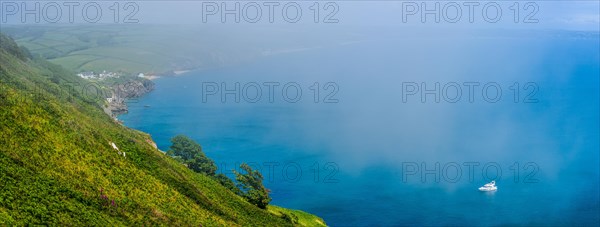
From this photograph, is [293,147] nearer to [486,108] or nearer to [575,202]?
[575,202]

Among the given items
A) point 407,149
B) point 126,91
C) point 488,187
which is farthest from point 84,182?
point 126,91

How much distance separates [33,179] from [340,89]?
165 m

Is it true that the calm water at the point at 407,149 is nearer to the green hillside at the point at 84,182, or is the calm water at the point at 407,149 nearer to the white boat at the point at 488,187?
the white boat at the point at 488,187

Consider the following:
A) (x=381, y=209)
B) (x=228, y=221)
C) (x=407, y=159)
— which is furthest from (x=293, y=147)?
(x=228, y=221)

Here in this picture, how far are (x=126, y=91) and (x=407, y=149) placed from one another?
3790 inches

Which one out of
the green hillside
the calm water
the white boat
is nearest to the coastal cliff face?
the calm water

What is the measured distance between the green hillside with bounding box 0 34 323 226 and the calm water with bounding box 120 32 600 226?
3640cm

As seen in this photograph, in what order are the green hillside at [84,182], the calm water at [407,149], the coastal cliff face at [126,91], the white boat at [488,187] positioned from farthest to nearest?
the coastal cliff face at [126,91] → the white boat at [488,187] → the calm water at [407,149] → the green hillside at [84,182]

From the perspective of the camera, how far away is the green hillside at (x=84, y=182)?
2734 centimetres

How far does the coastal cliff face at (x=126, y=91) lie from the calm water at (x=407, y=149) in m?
4.32

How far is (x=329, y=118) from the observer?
Answer: 144 metres

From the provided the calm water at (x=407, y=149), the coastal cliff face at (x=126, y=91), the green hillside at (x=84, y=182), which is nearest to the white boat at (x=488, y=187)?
the calm water at (x=407, y=149)

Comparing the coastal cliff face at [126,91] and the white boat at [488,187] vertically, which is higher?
the coastal cliff face at [126,91]

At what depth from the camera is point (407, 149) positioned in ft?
375
